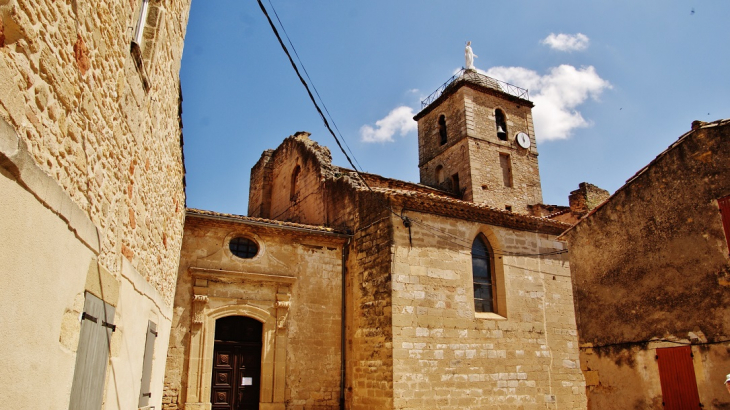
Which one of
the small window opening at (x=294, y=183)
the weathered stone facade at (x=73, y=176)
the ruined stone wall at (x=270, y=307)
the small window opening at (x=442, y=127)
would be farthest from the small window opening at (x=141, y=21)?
the small window opening at (x=442, y=127)

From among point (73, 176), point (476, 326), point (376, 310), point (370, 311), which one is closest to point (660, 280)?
point (476, 326)

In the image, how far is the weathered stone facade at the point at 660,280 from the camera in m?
8.05

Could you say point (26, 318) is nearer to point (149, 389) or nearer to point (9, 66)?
point (9, 66)

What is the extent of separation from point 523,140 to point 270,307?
714 inches

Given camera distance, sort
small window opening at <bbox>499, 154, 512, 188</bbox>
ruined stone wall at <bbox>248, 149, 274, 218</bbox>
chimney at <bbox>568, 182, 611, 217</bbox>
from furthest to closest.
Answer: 1. small window opening at <bbox>499, 154, 512, 188</bbox>
2. chimney at <bbox>568, 182, 611, 217</bbox>
3. ruined stone wall at <bbox>248, 149, 274, 218</bbox>

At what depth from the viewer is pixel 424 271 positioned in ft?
37.9

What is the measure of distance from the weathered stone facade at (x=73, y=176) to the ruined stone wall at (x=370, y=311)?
20.3 feet

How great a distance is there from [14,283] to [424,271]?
9790mm

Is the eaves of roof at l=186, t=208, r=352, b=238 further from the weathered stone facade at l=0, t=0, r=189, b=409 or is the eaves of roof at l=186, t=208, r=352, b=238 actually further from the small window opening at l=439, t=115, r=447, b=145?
the small window opening at l=439, t=115, r=447, b=145

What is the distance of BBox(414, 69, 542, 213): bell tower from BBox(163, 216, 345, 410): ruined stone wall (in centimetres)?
1218

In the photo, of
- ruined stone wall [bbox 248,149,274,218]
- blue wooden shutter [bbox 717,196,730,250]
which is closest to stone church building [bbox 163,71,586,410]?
blue wooden shutter [bbox 717,196,730,250]

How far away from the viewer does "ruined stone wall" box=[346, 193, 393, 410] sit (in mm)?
10719

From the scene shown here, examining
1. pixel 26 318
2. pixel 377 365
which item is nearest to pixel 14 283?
pixel 26 318

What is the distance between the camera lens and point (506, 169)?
24906mm
